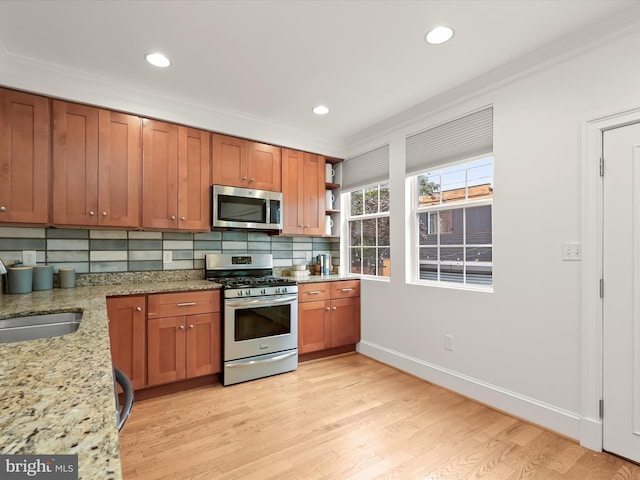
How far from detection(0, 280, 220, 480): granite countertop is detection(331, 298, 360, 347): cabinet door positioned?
2.56m

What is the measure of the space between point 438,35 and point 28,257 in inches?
132

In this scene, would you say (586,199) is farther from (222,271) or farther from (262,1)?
(222,271)

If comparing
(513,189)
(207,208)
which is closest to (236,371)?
(207,208)

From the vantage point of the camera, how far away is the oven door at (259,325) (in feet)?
9.62

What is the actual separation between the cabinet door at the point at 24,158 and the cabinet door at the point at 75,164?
6 cm

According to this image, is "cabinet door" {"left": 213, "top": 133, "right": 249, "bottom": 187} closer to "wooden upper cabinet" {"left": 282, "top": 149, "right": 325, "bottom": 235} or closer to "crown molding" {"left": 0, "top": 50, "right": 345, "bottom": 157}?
"crown molding" {"left": 0, "top": 50, "right": 345, "bottom": 157}

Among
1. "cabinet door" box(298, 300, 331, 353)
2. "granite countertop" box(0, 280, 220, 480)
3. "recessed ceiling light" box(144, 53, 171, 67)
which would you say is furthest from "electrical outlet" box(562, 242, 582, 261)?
"recessed ceiling light" box(144, 53, 171, 67)

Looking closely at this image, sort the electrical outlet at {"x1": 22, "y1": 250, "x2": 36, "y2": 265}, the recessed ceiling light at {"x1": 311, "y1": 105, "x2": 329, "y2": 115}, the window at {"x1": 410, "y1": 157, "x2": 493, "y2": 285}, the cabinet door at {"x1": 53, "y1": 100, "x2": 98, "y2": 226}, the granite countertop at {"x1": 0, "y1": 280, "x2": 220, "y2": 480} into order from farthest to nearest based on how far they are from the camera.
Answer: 1. the recessed ceiling light at {"x1": 311, "y1": 105, "x2": 329, "y2": 115}
2. the window at {"x1": 410, "y1": 157, "x2": 493, "y2": 285}
3. the electrical outlet at {"x1": 22, "y1": 250, "x2": 36, "y2": 265}
4. the cabinet door at {"x1": 53, "y1": 100, "x2": 98, "y2": 226}
5. the granite countertop at {"x1": 0, "y1": 280, "x2": 220, "y2": 480}

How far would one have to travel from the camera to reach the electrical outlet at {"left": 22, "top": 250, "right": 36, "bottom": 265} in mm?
2623

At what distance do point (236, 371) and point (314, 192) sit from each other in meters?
2.04

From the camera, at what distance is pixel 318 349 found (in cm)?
354

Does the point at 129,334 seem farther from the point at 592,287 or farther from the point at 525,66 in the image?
the point at 525,66

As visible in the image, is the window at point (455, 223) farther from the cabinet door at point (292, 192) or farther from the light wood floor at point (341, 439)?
the cabinet door at point (292, 192)

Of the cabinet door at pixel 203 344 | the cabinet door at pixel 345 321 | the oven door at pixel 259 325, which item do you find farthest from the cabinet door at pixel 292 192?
the cabinet door at pixel 203 344
